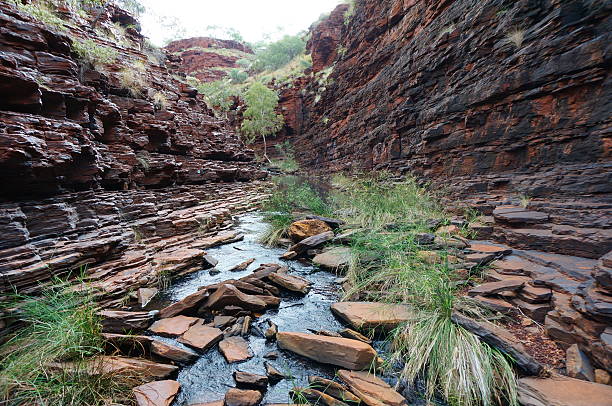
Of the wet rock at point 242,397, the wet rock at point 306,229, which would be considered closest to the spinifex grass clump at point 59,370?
the wet rock at point 242,397

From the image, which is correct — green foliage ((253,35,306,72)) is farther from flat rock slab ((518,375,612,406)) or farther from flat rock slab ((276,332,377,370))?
flat rock slab ((518,375,612,406))

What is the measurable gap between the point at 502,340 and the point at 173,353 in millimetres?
2823

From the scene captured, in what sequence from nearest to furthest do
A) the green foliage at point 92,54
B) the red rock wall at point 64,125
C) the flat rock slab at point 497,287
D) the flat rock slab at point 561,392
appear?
the flat rock slab at point 561,392 → the flat rock slab at point 497,287 → the red rock wall at point 64,125 → the green foliage at point 92,54

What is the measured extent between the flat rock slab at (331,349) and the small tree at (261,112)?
2731cm

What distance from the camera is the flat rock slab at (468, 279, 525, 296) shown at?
7.84 ft

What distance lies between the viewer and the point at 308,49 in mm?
31734

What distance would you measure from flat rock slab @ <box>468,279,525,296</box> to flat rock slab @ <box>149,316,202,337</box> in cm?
310

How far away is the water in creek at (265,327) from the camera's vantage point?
1999 mm

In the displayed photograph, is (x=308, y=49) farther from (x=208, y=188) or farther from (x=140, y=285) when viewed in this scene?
(x=140, y=285)

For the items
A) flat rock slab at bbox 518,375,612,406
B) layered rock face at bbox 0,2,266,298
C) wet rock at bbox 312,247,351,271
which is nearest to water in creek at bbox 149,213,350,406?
wet rock at bbox 312,247,351,271

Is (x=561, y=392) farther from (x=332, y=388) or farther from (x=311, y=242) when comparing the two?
(x=311, y=242)

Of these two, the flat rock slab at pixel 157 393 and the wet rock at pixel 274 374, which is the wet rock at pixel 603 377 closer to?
the wet rock at pixel 274 374

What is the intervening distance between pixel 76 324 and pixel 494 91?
754 cm

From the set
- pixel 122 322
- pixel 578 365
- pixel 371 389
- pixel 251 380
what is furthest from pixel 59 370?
pixel 578 365
